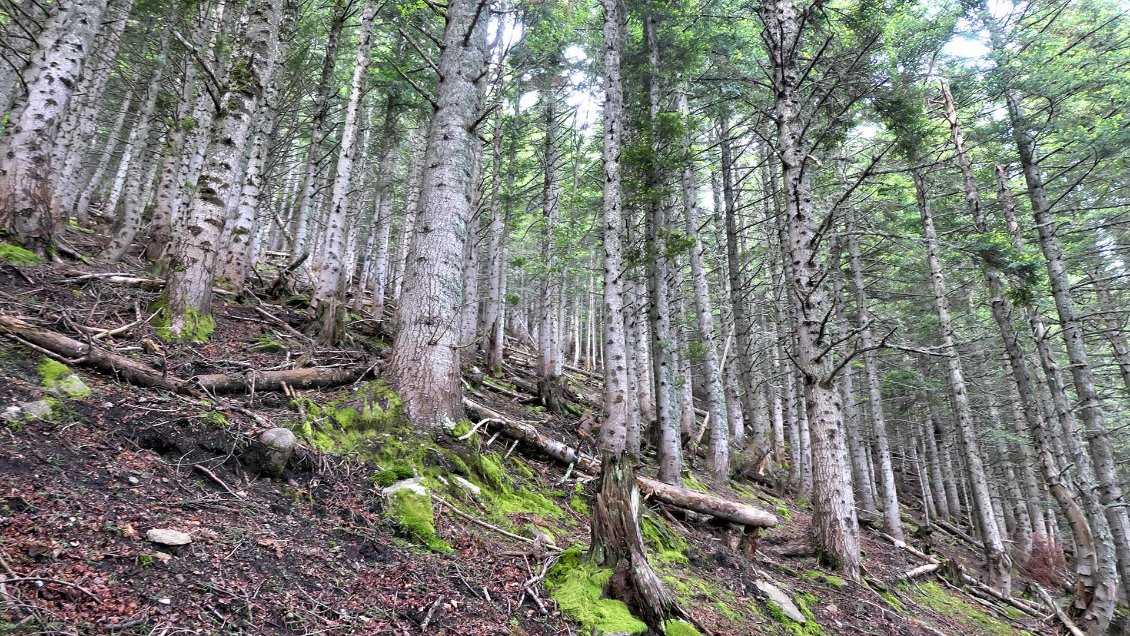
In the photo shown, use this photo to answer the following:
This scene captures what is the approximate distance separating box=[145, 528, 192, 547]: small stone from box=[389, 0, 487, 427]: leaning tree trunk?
8.23ft

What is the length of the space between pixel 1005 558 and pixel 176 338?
56.9ft

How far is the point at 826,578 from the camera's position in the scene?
21.5 ft

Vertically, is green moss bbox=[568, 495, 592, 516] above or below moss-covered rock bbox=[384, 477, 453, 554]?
below

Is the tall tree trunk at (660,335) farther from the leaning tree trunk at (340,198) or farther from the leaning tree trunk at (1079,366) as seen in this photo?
the leaning tree trunk at (1079,366)

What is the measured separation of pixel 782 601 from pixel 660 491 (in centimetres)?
244

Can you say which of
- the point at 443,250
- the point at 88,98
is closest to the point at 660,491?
the point at 443,250

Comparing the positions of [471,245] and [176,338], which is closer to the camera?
[176,338]

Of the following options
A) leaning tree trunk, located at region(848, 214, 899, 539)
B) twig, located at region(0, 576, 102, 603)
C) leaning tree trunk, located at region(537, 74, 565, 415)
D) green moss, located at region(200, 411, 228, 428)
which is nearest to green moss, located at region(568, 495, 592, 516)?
green moss, located at region(200, 411, 228, 428)

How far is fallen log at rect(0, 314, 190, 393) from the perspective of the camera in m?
4.36

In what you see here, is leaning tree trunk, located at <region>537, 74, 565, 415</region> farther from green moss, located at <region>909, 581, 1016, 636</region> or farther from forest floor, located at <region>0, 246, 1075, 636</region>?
green moss, located at <region>909, 581, 1016, 636</region>

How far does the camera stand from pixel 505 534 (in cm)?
484

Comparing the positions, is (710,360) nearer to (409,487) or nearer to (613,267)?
(613,267)

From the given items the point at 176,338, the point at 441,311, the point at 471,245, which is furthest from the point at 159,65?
the point at 441,311

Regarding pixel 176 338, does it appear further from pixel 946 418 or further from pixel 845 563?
pixel 946 418
